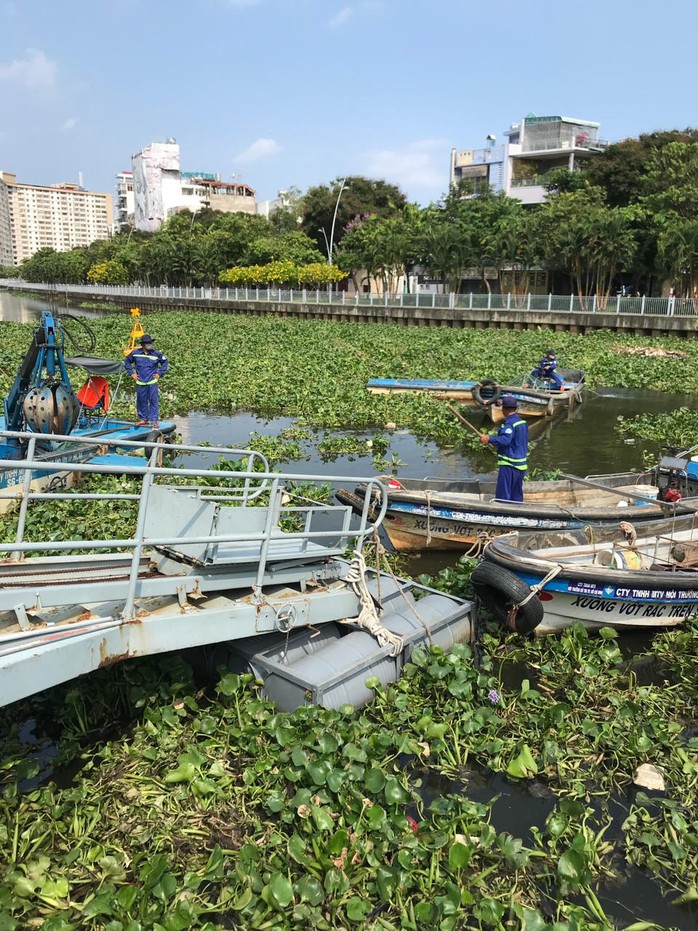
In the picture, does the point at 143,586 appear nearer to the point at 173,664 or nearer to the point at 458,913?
the point at 173,664

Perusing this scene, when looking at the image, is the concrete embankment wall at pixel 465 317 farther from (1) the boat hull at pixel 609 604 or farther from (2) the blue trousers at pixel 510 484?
(1) the boat hull at pixel 609 604

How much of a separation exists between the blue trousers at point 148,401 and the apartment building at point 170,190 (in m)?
127

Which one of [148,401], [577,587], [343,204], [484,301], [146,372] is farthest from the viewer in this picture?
[343,204]

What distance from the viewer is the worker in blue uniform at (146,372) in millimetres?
13305

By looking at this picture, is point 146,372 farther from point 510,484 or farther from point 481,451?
point 510,484

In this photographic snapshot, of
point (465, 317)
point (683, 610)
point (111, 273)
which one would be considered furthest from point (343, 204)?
point (683, 610)

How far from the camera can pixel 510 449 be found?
8.75m

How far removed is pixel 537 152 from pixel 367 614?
71.8m

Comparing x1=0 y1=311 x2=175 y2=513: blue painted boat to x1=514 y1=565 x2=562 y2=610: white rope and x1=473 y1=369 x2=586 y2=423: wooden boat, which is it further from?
x1=473 y1=369 x2=586 y2=423: wooden boat

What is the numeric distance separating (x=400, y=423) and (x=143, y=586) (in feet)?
41.3

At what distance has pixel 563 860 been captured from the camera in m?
4.01

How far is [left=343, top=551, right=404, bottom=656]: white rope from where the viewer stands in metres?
5.84

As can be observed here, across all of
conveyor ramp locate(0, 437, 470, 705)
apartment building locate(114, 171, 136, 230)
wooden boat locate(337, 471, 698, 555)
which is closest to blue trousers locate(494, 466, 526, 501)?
wooden boat locate(337, 471, 698, 555)

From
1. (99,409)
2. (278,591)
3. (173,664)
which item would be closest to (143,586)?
(173,664)
